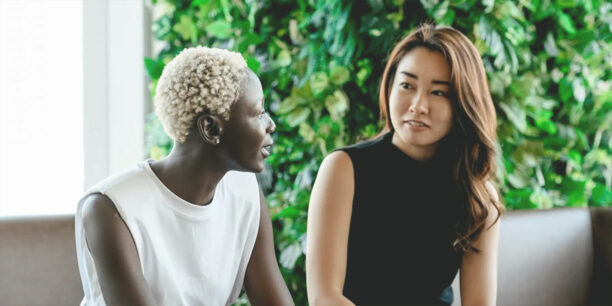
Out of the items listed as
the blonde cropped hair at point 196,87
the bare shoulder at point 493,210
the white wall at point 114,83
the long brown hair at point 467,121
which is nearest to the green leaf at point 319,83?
the long brown hair at point 467,121

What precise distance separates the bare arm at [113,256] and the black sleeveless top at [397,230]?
72 centimetres

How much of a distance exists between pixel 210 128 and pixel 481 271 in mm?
906

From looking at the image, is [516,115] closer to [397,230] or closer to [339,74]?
[339,74]

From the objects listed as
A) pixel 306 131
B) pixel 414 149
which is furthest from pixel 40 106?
pixel 414 149

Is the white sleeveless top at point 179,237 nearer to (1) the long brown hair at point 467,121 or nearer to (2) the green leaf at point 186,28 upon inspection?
(1) the long brown hair at point 467,121

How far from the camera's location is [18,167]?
2.43 m

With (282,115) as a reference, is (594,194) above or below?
below

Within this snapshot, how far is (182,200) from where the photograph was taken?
3.73 feet

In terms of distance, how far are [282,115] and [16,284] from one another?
3.08 feet

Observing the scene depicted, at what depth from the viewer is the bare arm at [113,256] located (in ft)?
3.43

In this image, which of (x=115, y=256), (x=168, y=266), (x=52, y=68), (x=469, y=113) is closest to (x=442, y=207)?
(x=469, y=113)

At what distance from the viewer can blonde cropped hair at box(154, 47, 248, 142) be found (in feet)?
3.58

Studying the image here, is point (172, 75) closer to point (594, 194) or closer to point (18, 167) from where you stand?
point (18, 167)

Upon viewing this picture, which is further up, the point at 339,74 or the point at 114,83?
the point at 339,74
